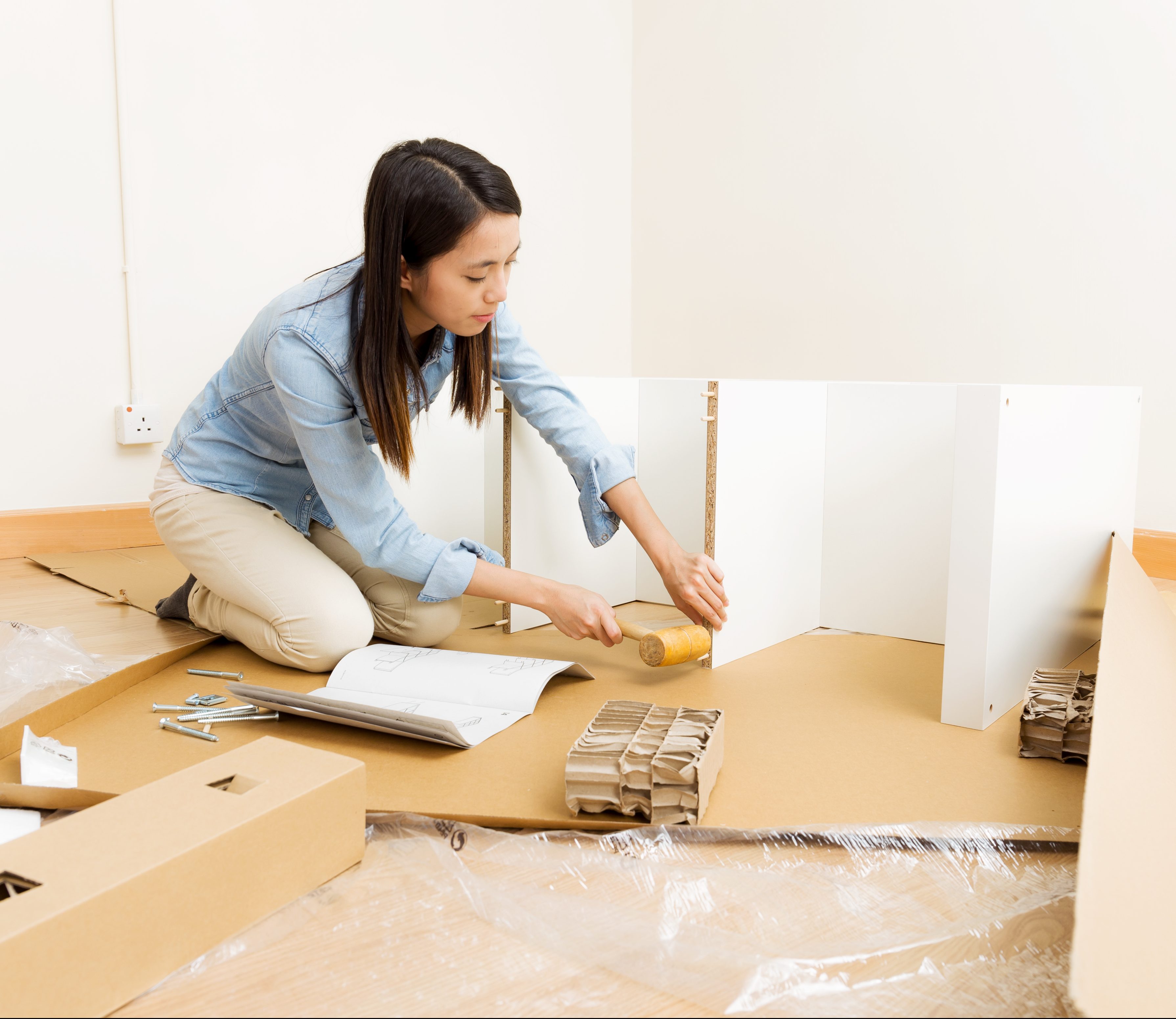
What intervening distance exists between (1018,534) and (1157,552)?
3.74ft

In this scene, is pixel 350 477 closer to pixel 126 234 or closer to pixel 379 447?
pixel 379 447

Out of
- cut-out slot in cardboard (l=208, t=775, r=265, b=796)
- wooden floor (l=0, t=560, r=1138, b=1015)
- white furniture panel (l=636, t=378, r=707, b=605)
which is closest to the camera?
wooden floor (l=0, t=560, r=1138, b=1015)

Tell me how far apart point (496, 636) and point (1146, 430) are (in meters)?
1.58

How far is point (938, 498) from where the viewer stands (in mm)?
1604

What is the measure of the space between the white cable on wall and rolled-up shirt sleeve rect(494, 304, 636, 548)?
3.86ft

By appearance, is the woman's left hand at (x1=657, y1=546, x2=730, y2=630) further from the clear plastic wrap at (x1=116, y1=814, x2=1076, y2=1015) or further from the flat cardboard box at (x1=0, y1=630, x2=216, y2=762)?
the flat cardboard box at (x1=0, y1=630, x2=216, y2=762)

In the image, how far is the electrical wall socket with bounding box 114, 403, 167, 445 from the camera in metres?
2.28

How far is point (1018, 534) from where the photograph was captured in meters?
1.30

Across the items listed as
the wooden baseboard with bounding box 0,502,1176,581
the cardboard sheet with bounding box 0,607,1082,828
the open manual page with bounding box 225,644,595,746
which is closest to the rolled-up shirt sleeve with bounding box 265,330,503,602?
the open manual page with bounding box 225,644,595,746

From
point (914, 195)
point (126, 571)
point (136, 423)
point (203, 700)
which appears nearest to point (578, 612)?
point (203, 700)

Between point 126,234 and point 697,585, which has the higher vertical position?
point 126,234

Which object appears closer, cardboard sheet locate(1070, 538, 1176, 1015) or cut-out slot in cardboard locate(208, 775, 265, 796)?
cardboard sheet locate(1070, 538, 1176, 1015)

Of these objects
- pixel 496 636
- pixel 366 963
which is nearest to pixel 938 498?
pixel 496 636

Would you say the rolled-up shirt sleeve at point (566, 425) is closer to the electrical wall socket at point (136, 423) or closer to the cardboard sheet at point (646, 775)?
the cardboard sheet at point (646, 775)
